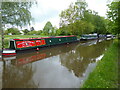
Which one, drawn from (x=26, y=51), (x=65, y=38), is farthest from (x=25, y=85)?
(x=65, y=38)

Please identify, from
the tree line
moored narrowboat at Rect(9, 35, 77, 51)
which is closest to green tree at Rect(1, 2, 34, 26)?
the tree line

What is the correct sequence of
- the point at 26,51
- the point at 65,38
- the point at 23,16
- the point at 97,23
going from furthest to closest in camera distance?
1. the point at 97,23
2. the point at 65,38
3. the point at 23,16
4. the point at 26,51

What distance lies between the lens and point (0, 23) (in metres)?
10.9

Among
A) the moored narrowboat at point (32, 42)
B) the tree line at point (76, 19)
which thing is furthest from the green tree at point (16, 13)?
the moored narrowboat at point (32, 42)

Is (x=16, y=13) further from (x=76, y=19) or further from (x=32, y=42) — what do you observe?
(x=76, y=19)

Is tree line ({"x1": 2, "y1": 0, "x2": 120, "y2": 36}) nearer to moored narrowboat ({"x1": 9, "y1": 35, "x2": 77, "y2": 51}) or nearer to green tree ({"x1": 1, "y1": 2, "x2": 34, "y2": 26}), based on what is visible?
green tree ({"x1": 1, "y1": 2, "x2": 34, "y2": 26})

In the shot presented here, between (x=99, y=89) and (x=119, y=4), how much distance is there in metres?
10.6

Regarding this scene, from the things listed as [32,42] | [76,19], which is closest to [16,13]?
[32,42]

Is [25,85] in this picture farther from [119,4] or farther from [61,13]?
[61,13]

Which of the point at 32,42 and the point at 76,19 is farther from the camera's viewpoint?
the point at 76,19

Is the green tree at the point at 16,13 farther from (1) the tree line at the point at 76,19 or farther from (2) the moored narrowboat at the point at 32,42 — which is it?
(2) the moored narrowboat at the point at 32,42

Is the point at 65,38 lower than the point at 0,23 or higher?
lower

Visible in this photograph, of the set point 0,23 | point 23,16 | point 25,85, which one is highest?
point 23,16

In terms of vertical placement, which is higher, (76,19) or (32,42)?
(76,19)
